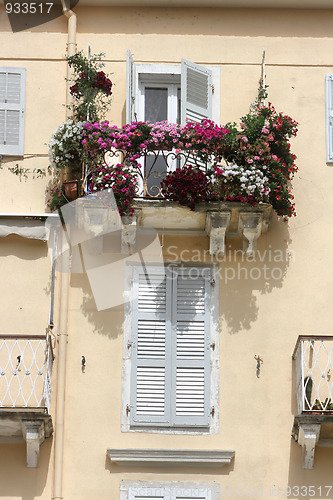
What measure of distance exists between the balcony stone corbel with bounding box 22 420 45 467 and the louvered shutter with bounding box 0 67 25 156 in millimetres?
3702

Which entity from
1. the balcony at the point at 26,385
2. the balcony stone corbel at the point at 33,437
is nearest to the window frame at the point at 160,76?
the balcony at the point at 26,385

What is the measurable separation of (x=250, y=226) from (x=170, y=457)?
2.92 meters

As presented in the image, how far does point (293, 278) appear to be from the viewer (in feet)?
47.5

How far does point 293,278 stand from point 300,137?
1928mm

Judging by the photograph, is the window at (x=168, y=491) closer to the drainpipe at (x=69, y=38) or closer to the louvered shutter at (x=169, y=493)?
the louvered shutter at (x=169, y=493)

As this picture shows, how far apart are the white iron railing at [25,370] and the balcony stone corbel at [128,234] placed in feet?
4.99

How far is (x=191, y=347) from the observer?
14.2 meters

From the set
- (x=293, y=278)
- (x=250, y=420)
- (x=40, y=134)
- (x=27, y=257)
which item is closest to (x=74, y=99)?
A: (x=40, y=134)

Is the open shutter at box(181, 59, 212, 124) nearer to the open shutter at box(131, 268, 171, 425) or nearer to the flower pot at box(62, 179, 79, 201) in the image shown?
the flower pot at box(62, 179, 79, 201)

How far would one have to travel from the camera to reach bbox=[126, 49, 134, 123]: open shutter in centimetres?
1480

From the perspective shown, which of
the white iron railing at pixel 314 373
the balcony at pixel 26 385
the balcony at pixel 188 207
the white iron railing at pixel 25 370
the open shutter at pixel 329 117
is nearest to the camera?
the balcony at pixel 26 385

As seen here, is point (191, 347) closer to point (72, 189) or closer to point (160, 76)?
point (72, 189)

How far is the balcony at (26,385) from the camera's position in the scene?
13.3 m

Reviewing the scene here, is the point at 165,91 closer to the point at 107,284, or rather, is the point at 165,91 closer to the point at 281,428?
the point at 107,284
